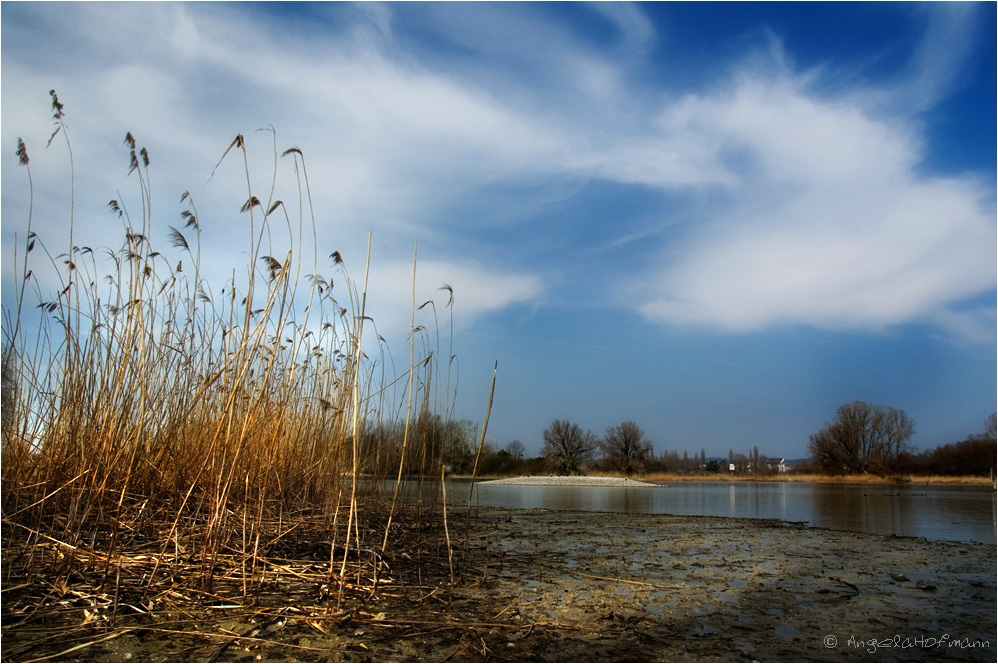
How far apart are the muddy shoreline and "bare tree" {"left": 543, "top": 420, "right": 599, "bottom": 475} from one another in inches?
1604

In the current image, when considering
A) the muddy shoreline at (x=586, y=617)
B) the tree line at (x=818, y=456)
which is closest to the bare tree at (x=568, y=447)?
the tree line at (x=818, y=456)

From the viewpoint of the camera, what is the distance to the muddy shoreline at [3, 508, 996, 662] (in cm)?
193

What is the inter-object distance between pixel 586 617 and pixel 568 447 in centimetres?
4318

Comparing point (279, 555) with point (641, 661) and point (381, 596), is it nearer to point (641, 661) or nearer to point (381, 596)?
point (381, 596)

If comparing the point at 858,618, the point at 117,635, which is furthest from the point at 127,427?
the point at 858,618

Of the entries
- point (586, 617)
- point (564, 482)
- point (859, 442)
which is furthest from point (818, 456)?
point (586, 617)

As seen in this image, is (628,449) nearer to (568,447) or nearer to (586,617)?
(568,447)

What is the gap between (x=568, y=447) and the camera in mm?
44750

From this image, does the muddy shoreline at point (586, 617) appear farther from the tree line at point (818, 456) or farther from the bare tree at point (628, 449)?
the bare tree at point (628, 449)

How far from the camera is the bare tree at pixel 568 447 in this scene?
144 feet

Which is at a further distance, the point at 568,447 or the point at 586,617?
the point at 568,447

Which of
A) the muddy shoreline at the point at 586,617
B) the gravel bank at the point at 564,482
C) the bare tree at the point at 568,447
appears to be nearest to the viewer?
the muddy shoreline at the point at 586,617

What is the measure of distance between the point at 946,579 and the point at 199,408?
4189mm

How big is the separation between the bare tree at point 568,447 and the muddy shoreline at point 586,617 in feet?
134
